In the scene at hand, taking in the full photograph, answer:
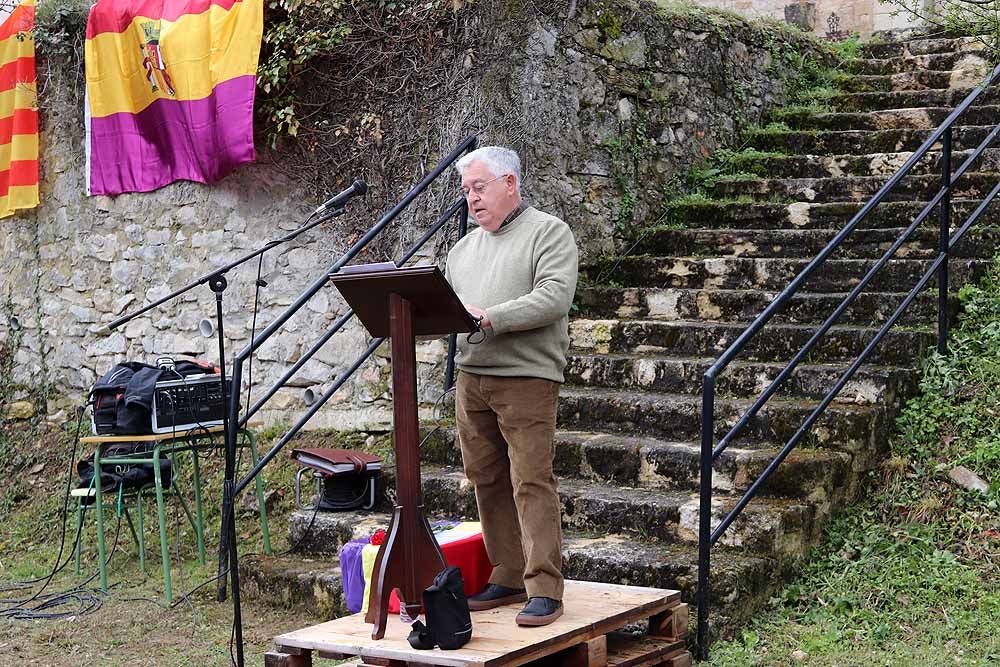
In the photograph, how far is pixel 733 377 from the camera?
541cm

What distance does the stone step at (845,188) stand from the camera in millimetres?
6316

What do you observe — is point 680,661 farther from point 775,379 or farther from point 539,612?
point 775,379

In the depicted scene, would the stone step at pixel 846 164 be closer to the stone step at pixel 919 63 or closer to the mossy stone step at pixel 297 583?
the stone step at pixel 919 63

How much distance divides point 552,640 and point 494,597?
1.34 ft

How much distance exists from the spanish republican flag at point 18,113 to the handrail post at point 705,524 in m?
5.21

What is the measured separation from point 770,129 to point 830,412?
9.80 ft

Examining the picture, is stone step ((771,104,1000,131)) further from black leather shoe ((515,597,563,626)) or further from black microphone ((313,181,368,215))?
black leather shoe ((515,597,563,626))

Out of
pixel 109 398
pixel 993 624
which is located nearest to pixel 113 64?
pixel 109 398

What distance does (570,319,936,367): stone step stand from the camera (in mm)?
5328

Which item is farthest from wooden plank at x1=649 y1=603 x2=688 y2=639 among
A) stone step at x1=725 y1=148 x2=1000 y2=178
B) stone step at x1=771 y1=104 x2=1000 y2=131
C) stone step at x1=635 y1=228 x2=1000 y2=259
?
stone step at x1=771 y1=104 x2=1000 y2=131

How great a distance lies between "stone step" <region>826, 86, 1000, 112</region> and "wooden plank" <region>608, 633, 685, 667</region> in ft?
14.7

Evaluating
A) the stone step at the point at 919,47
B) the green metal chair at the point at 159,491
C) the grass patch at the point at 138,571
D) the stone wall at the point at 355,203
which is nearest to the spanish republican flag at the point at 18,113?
the stone wall at the point at 355,203

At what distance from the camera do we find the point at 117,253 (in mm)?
7375

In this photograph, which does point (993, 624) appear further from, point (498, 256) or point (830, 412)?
point (498, 256)
